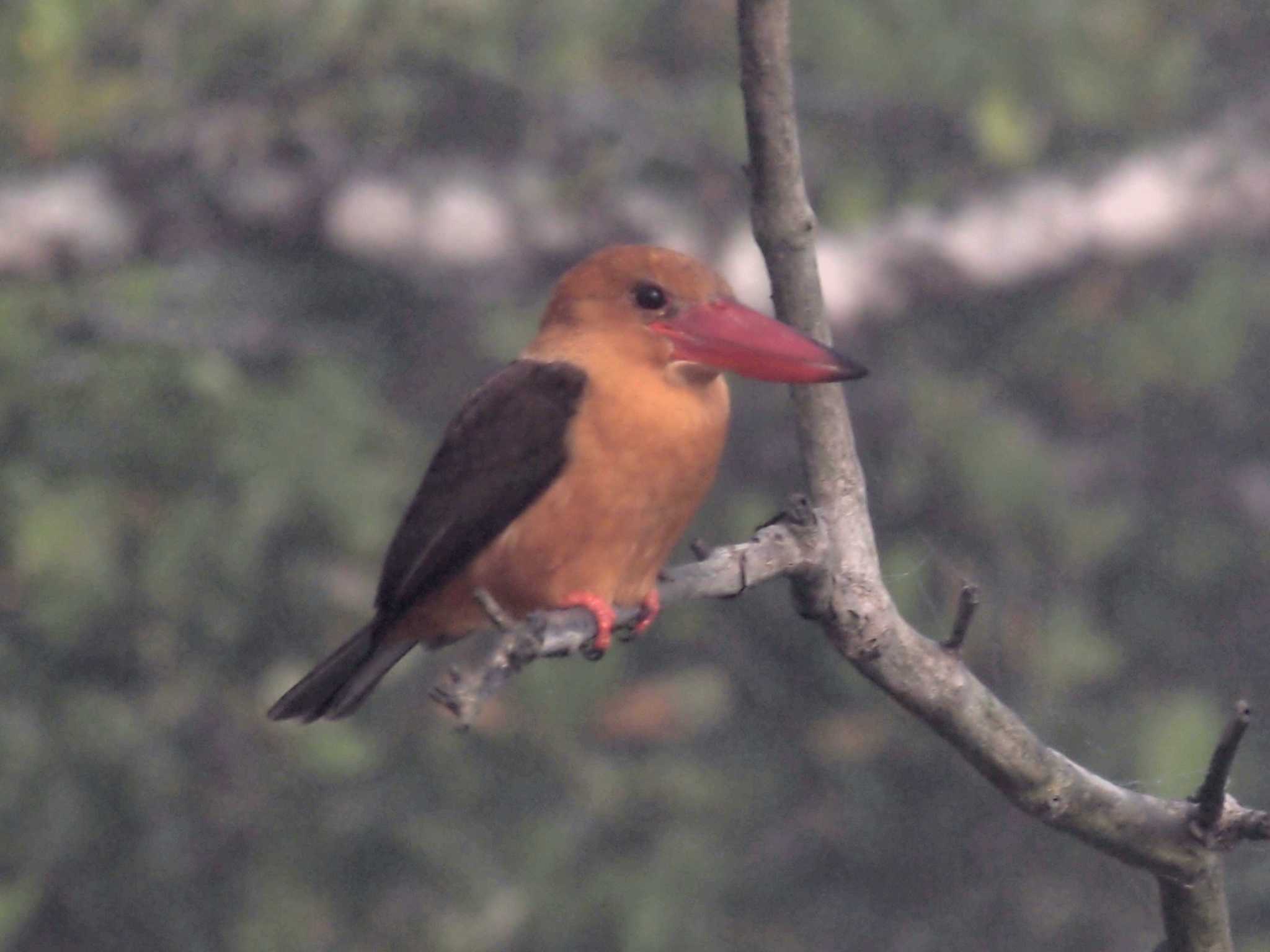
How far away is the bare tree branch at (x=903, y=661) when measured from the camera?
4.25 ft

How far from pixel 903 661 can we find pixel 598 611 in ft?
1.14

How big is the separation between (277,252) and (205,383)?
2.57 feet

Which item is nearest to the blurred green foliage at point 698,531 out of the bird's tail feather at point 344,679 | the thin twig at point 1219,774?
the bird's tail feather at point 344,679

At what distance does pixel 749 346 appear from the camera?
139 centimetres

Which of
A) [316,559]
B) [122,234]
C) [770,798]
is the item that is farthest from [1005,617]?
[122,234]

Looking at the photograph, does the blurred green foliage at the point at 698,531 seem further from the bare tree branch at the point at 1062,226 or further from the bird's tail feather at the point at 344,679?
the bird's tail feather at the point at 344,679

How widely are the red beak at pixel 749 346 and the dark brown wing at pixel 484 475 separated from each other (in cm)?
11

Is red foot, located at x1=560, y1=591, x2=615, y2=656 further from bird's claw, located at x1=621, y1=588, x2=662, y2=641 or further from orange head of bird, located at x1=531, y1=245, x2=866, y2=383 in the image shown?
orange head of bird, located at x1=531, y1=245, x2=866, y2=383

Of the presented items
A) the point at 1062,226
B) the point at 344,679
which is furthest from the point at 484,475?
the point at 1062,226

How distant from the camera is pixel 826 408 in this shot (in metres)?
1.37

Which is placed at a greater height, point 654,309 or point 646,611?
point 654,309

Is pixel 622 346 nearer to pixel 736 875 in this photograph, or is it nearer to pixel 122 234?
pixel 122 234

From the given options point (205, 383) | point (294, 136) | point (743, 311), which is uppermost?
point (743, 311)

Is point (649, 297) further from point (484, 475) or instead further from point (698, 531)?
point (698, 531)
